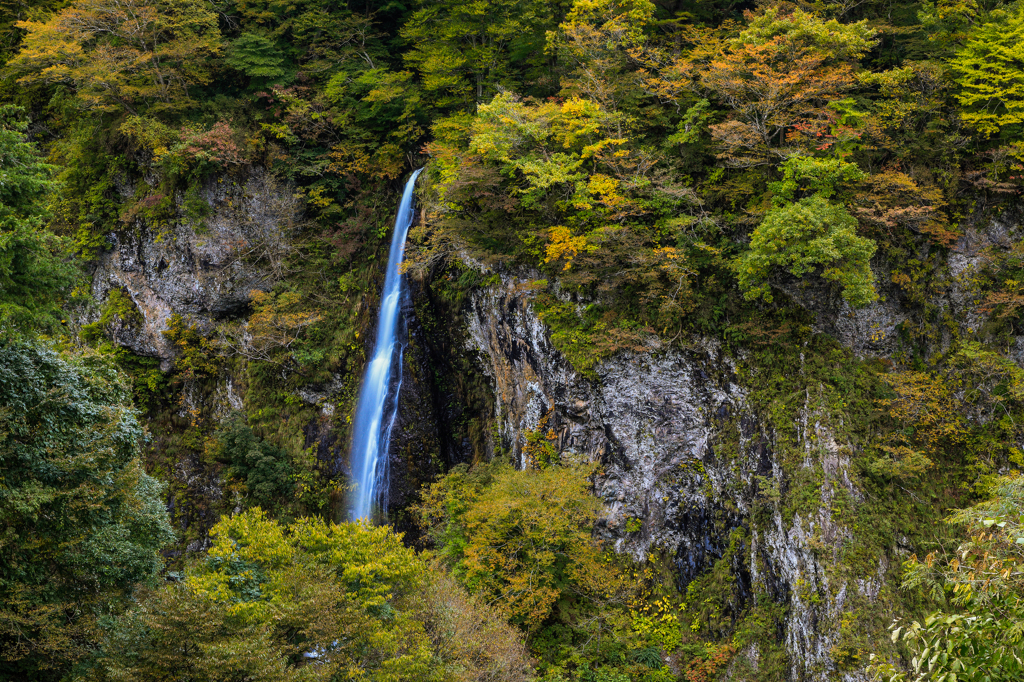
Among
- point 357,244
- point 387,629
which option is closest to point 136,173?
point 357,244

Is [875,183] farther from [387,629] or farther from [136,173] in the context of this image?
[136,173]

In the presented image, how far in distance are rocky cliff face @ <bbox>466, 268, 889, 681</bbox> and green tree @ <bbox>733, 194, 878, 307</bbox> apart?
2645 mm

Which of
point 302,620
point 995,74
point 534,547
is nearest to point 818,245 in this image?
point 995,74

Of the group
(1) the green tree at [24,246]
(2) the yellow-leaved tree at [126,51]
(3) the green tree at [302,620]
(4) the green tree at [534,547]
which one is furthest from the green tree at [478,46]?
(3) the green tree at [302,620]

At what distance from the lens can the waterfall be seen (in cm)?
1884

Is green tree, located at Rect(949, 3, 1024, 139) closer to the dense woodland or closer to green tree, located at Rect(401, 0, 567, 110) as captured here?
the dense woodland

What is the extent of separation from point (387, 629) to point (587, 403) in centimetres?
749

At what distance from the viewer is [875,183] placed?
1338 cm

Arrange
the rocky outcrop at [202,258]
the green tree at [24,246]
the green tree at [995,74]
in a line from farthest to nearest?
the rocky outcrop at [202,258] → the green tree at [995,74] → the green tree at [24,246]

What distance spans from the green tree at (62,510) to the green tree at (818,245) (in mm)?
12636

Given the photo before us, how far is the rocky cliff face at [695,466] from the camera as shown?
12.0 metres

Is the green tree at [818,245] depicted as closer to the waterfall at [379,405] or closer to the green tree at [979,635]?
the green tree at [979,635]

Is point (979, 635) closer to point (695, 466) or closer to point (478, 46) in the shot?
point (695, 466)

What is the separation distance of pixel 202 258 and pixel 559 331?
1435 cm
